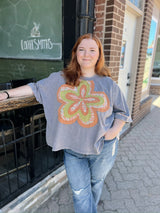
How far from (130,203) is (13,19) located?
3.70 meters

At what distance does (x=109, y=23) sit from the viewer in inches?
90.7

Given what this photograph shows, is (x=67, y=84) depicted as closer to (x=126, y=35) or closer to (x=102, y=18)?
(x=102, y=18)

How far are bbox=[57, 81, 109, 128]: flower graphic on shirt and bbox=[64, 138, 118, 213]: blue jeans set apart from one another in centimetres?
32

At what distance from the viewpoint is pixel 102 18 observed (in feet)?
7.65

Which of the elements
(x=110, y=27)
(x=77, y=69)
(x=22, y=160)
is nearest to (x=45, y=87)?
(x=77, y=69)

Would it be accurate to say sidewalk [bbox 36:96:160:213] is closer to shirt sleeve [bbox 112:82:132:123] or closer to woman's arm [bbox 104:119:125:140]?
woman's arm [bbox 104:119:125:140]

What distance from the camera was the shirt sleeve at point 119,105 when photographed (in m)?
1.40

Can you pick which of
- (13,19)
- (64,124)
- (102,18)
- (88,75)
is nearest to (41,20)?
(13,19)

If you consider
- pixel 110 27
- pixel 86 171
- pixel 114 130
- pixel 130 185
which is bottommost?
pixel 130 185

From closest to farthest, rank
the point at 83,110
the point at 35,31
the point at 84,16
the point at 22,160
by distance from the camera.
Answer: the point at 83,110, the point at 84,16, the point at 22,160, the point at 35,31

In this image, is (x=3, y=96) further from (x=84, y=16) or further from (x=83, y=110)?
(x=84, y=16)

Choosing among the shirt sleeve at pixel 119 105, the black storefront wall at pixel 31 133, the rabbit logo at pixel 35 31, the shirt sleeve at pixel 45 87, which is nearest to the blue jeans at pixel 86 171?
the shirt sleeve at pixel 119 105

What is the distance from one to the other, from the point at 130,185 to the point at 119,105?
5.26 ft

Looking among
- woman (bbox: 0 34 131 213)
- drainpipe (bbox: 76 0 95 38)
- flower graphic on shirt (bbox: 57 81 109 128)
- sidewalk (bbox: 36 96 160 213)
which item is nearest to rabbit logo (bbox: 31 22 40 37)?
drainpipe (bbox: 76 0 95 38)
